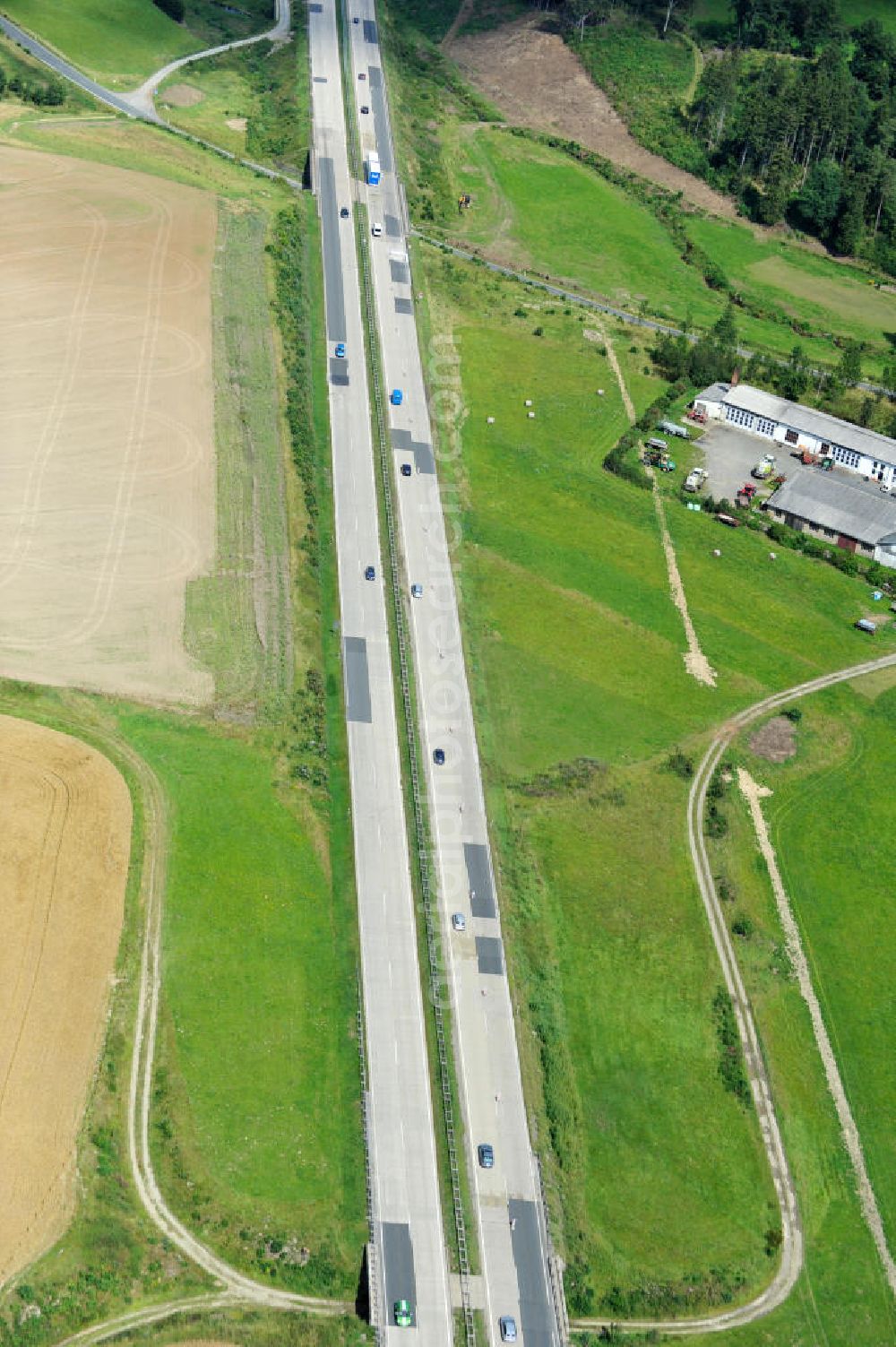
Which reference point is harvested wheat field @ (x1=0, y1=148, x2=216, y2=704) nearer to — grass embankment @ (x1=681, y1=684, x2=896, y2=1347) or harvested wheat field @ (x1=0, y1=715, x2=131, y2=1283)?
harvested wheat field @ (x1=0, y1=715, x2=131, y2=1283)

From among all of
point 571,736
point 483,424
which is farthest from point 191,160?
point 571,736

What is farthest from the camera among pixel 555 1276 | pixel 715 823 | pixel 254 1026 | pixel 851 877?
pixel 715 823

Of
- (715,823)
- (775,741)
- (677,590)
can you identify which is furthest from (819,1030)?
(677,590)

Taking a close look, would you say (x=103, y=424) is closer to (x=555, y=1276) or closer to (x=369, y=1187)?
(x=369, y=1187)

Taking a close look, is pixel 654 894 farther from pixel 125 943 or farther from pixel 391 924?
pixel 125 943

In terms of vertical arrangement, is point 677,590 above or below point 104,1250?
above

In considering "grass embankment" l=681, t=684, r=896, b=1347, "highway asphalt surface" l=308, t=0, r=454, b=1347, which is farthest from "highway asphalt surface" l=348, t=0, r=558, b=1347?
"grass embankment" l=681, t=684, r=896, b=1347

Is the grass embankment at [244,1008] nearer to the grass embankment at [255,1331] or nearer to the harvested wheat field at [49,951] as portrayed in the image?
the harvested wheat field at [49,951]
